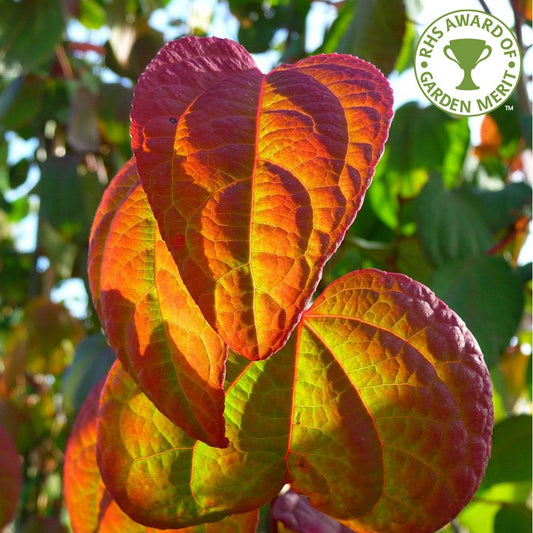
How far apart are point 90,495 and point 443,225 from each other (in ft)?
1.24

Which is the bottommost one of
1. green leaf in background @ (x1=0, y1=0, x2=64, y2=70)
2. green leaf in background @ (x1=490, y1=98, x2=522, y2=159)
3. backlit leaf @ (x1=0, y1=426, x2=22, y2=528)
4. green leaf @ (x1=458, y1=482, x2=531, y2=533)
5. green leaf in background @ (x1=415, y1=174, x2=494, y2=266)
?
green leaf @ (x1=458, y1=482, x2=531, y2=533)

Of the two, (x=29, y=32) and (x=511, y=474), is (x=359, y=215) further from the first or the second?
(x=29, y=32)

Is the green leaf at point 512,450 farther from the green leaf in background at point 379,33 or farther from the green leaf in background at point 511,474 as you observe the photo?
the green leaf in background at point 379,33

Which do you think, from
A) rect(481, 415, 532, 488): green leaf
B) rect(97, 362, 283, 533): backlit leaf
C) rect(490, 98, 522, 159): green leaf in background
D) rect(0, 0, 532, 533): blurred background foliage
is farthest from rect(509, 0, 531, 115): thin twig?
rect(97, 362, 283, 533): backlit leaf

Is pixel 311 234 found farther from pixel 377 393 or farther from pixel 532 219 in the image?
pixel 532 219

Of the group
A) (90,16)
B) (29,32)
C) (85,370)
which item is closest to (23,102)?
(29,32)

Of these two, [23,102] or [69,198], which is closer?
[69,198]

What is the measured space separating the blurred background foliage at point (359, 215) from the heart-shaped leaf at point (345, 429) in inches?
7.6

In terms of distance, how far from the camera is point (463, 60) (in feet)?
1.35

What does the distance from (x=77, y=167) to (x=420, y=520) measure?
0.82m

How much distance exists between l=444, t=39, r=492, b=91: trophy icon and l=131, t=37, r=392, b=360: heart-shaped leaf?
7.1 inches

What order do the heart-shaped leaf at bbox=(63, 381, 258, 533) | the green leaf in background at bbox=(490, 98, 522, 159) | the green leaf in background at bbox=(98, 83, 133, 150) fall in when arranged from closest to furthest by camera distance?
the heart-shaped leaf at bbox=(63, 381, 258, 533)
the green leaf in background at bbox=(490, 98, 522, 159)
the green leaf in background at bbox=(98, 83, 133, 150)

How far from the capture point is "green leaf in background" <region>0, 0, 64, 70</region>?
36.1 inches

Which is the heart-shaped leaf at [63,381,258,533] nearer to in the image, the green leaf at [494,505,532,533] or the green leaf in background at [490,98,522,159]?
the green leaf at [494,505,532,533]
